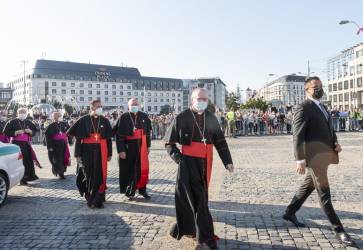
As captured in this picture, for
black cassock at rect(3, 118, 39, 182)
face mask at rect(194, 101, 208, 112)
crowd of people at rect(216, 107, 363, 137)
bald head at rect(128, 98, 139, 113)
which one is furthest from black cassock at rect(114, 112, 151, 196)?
crowd of people at rect(216, 107, 363, 137)

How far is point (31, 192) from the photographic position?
9.87 metres

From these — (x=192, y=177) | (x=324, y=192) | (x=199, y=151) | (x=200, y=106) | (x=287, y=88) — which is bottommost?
(x=324, y=192)

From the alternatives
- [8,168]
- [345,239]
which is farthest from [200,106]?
[8,168]

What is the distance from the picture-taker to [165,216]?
283 inches

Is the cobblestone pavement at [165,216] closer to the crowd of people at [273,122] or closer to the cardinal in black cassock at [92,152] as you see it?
the cardinal in black cassock at [92,152]

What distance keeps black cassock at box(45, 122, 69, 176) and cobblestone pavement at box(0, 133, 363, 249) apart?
1.67 ft

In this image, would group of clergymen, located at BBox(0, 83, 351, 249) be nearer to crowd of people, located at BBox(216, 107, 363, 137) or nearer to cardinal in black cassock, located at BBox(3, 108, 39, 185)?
cardinal in black cassock, located at BBox(3, 108, 39, 185)

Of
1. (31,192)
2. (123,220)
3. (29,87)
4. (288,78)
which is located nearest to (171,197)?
(123,220)

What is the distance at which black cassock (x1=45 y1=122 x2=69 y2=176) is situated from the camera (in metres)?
11.9

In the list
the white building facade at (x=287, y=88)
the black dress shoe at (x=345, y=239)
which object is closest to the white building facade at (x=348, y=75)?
the white building facade at (x=287, y=88)

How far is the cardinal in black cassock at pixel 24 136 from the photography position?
36.7 feet

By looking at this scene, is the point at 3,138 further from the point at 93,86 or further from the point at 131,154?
the point at 93,86

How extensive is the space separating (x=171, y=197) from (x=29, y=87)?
14103 cm

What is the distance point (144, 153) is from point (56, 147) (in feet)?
14.1
